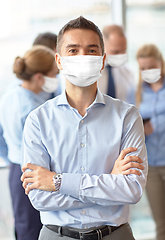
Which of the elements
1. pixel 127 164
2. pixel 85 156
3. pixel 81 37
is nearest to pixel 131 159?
pixel 127 164

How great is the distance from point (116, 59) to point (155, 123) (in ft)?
1.76

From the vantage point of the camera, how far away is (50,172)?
143cm

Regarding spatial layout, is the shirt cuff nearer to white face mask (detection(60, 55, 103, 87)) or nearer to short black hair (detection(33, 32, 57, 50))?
white face mask (detection(60, 55, 103, 87))

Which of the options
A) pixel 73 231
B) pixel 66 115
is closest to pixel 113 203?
pixel 73 231

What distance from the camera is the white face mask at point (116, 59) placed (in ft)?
7.15

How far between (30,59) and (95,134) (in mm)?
881

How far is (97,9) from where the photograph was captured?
309 cm

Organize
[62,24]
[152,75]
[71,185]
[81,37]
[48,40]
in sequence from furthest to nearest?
[62,24] < [48,40] < [152,75] < [81,37] < [71,185]

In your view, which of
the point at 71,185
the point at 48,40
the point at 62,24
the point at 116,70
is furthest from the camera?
the point at 62,24

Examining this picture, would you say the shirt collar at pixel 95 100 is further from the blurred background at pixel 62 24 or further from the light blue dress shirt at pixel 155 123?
the blurred background at pixel 62 24

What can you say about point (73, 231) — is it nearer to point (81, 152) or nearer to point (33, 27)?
point (81, 152)

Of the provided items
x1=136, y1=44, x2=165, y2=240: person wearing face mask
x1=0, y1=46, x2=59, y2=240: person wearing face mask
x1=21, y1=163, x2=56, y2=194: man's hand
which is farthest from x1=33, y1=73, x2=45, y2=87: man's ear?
x1=21, y1=163, x2=56, y2=194: man's hand

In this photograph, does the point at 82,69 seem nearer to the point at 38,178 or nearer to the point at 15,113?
the point at 38,178

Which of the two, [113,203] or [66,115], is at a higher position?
[66,115]
